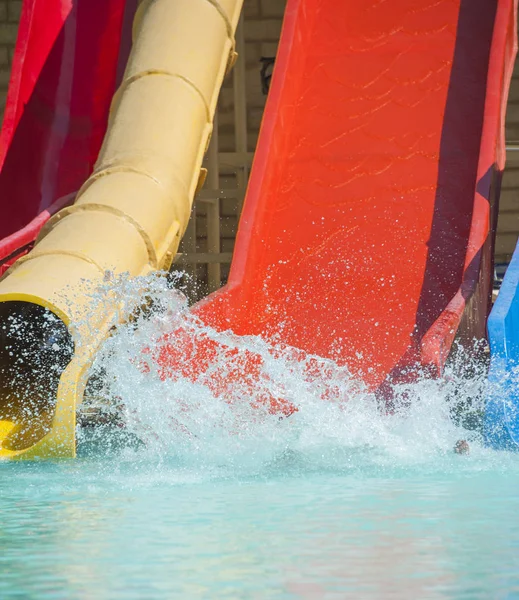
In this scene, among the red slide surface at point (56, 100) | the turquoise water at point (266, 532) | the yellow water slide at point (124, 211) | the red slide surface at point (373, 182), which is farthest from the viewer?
the red slide surface at point (56, 100)

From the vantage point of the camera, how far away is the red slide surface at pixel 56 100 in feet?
16.9

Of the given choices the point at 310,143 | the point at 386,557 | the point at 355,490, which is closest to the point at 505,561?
the point at 386,557

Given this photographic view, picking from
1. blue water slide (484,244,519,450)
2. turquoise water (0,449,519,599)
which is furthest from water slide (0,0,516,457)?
turquoise water (0,449,519,599)

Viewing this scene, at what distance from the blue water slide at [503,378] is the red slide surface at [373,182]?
0.43 meters

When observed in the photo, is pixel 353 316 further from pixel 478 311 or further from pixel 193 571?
pixel 193 571

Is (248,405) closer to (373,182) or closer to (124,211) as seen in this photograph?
(124,211)

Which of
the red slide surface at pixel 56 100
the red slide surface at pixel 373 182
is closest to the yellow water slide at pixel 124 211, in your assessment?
the red slide surface at pixel 373 182

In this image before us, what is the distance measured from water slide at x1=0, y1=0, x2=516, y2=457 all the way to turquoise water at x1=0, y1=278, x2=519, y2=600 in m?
0.17

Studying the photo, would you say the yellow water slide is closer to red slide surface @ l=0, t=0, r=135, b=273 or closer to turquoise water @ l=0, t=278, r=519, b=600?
turquoise water @ l=0, t=278, r=519, b=600

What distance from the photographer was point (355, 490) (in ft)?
7.57

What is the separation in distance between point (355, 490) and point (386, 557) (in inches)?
25.4

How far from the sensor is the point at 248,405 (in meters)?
3.29

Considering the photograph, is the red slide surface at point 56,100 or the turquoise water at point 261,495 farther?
the red slide surface at point 56,100

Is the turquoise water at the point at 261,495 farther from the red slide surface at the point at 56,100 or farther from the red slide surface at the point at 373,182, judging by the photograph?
the red slide surface at the point at 56,100
